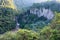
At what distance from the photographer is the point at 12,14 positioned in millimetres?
23172

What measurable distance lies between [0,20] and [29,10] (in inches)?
309

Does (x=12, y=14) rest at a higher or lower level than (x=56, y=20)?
lower

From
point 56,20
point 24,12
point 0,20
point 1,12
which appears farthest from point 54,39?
point 24,12

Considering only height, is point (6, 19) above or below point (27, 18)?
above

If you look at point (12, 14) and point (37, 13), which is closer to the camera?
point (12, 14)

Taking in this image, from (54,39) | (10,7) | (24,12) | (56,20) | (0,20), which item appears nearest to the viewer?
(54,39)

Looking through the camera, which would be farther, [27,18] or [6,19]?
[27,18]

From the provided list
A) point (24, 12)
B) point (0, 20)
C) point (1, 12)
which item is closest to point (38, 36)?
point (0, 20)

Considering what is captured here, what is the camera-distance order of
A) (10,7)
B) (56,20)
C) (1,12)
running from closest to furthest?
1. (56,20)
2. (1,12)
3. (10,7)

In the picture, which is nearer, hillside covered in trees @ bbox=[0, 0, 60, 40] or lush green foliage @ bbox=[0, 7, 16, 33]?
hillside covered in trees @ bbox=[0, 0, 60, 40]

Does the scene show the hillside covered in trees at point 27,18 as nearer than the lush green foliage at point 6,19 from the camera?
→ Yes

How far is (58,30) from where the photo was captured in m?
7.62

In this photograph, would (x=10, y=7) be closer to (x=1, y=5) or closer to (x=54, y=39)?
(x=1, y=5)

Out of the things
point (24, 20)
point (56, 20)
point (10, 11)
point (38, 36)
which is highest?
point (56, 20)
